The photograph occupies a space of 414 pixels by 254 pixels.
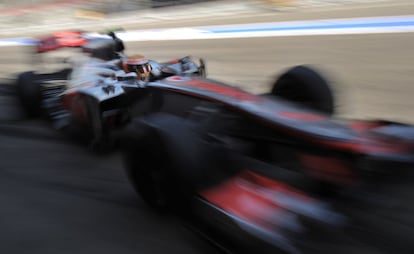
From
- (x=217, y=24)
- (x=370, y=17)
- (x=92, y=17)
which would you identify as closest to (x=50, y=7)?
(x=92, y=17)

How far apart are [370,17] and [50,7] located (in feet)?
46.0

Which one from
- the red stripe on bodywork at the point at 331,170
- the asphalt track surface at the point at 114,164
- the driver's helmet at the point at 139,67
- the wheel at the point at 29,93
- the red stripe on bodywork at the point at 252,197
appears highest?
the driver's helmet at the point at 139,67

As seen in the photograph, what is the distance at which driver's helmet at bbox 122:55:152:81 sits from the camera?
169 inches

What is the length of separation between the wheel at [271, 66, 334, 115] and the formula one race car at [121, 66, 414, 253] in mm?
628

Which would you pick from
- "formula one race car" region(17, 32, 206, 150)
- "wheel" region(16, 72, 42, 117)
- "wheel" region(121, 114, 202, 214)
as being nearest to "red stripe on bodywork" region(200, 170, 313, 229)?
"wheel" region(121, 114, 202, 214)

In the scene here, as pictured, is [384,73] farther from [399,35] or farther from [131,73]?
[131,73]

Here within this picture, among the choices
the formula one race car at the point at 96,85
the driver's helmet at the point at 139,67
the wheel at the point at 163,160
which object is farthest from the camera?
the driver's helmet at the point at 139,67

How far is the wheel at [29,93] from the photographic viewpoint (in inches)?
197

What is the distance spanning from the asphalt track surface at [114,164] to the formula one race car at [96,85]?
233 millimetres

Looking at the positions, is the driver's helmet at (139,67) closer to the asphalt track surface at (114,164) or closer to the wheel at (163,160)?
the asphalt track surface at (114,164)

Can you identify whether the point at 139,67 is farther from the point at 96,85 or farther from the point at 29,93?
the point at 29,93

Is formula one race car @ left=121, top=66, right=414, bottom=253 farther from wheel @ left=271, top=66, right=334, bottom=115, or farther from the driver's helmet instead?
the driver's helmet

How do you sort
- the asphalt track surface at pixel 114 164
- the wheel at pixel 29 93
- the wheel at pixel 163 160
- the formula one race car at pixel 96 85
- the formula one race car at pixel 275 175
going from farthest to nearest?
the wheel at pixel 29 93, the formula one race car at pixel 96 85, the asphalt track surface at pixel 114 164, the wheel at pixel 163 160, the formula one race car at pixel 275 175

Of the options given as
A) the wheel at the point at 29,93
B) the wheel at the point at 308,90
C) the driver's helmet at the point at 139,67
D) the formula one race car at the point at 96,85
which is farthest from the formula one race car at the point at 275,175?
the wheel at the point at 29,93
